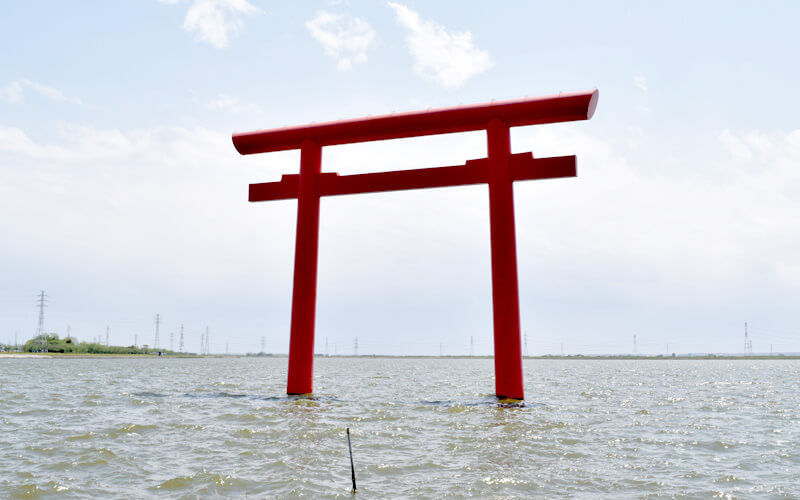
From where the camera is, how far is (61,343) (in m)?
60.9

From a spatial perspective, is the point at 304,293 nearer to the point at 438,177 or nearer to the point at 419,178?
the point at 419,178

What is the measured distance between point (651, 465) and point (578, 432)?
1.53 metres

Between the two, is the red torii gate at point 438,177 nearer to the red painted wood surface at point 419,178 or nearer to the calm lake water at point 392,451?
the red painted wood surface at point 419,178

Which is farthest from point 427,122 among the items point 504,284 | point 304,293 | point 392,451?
point 392,451

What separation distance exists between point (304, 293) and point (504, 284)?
3339 mm

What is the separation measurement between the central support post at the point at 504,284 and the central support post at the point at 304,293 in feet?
10.1

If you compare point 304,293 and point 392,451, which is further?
point 304,293

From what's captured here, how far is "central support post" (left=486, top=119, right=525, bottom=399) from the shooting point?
7820 millimetres

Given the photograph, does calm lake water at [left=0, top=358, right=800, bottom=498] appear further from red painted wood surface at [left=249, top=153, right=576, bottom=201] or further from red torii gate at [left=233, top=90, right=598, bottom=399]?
red painted wood surface at [left=249, top=153, right=576, bottom=201]

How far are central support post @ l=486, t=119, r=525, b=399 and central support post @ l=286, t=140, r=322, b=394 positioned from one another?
3.07m

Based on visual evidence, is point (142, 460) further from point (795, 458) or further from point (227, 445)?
point (795, 458)

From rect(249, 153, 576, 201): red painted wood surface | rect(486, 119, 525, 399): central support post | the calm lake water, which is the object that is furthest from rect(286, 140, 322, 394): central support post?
rect(486, 119, 525, 399): central support post

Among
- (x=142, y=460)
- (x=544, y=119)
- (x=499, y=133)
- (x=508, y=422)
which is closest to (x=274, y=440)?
(x=142, y=460)

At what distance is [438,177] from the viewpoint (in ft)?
28.7
